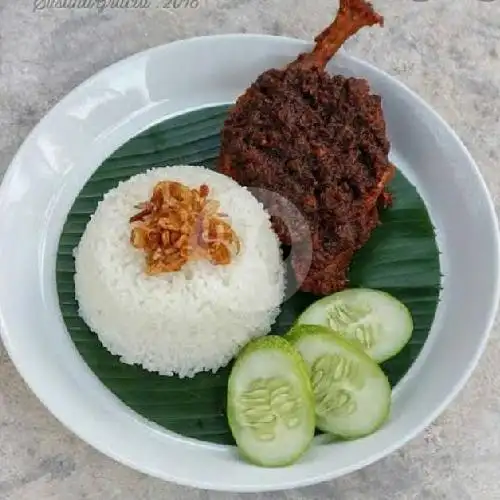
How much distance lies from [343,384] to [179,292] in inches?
27.9

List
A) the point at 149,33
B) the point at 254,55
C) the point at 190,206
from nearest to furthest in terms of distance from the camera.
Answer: the point at 190,206 → the point at 254,55 → the point at 149,33

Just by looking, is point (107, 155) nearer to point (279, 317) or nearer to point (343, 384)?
point (279, 317)

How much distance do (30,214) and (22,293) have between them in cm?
36

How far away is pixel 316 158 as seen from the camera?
3.46m

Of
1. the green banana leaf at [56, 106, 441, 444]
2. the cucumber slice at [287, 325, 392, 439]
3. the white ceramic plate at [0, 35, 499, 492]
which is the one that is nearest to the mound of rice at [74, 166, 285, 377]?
the green banana leaf at [56, 106, 441, 444]

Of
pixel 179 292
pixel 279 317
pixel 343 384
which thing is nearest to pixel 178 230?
pixel 179 292

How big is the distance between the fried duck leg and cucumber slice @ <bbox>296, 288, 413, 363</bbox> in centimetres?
15

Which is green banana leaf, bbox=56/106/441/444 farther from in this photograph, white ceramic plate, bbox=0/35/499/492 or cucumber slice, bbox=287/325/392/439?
cucumber slice, bbox=287/325/392/439

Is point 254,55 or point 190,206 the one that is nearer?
point 190,206

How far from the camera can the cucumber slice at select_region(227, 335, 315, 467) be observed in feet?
9.93

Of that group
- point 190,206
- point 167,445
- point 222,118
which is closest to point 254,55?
point 222,118

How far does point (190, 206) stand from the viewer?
3.25 m

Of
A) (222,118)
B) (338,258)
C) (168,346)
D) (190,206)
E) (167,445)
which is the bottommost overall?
(167,445)

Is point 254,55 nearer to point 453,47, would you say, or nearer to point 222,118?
point 222,118
